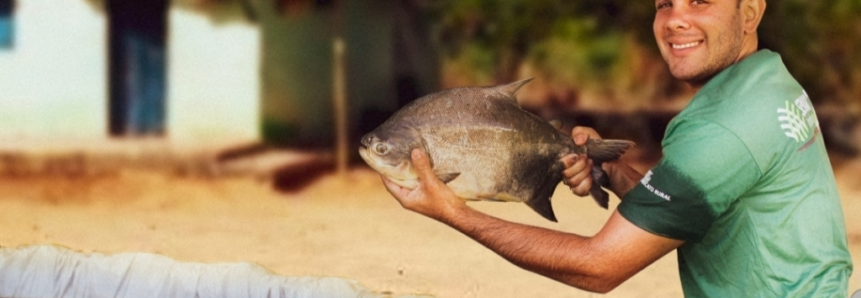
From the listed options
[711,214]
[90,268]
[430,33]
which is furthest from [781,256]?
[90,268]

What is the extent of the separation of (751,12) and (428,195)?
800 mm

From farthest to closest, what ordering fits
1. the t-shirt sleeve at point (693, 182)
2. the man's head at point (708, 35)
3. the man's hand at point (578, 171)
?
1. the man's hand at point (578, 171)
2. the man's head at point (708, 35)
3. the t-shirt sleeve at point (693, 182)

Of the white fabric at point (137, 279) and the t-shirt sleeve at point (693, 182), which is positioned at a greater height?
the t-shirt sleeve at point (693, 182)

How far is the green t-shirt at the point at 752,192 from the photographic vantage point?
1.83 metres

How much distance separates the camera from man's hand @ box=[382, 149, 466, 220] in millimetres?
2135

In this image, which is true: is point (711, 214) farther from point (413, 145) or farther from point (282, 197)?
point (282, 197)

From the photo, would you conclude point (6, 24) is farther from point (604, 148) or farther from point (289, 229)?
point (604, 148)

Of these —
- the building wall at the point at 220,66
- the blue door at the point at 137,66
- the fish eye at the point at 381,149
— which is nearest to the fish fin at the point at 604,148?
the fish eye at the point at 381,149

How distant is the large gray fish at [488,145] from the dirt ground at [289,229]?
1271 millimetres

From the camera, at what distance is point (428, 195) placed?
2143mm

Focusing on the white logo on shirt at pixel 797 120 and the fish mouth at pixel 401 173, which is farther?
the fish mouth at pixel 401 173

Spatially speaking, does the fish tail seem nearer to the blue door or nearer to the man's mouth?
the man's mouth

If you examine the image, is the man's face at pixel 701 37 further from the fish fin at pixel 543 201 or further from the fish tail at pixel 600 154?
the fish fin at pixel 543 201

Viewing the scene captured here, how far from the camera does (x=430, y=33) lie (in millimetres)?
3902
